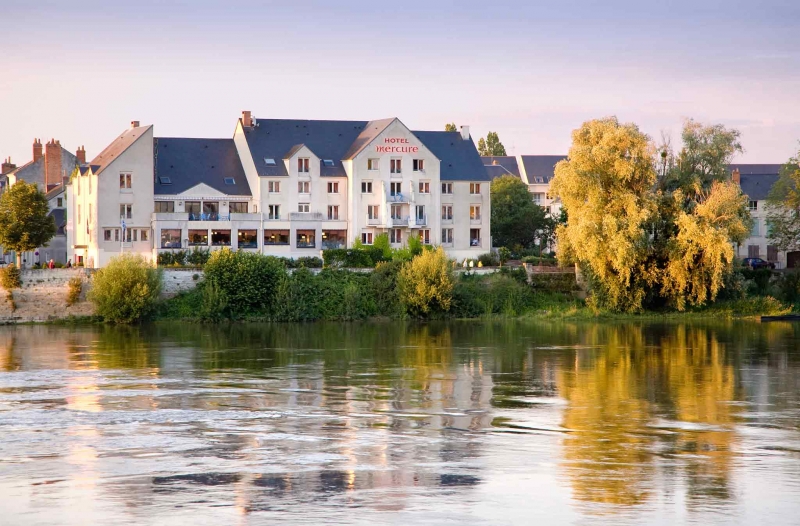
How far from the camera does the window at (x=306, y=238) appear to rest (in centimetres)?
8607

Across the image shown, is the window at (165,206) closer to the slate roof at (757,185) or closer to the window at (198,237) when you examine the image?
the window at (198,237)

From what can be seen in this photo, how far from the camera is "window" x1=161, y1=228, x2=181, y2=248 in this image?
82562 mm

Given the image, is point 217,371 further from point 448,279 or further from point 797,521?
point 448,279

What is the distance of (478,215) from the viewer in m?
92.8

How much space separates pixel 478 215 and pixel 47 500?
7412 centimetres

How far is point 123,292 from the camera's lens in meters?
69.9

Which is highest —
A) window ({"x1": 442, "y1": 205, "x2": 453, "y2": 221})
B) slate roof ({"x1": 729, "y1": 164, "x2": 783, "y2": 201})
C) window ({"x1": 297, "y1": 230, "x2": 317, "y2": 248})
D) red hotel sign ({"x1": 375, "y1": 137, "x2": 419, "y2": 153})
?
red hotel sign ({"x1": 375, "y1": 137, "x2": 419, "y2": 153})

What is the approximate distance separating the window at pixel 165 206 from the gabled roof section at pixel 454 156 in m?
22.3

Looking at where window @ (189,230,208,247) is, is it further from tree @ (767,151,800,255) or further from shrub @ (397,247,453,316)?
tree @ (767,151,800,255)

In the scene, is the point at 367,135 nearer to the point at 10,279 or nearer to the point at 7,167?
the point at 10,279

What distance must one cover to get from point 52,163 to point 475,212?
50.7 meters

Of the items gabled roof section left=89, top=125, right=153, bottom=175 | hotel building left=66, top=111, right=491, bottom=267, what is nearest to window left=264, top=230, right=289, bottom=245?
hotel building left=66, top=111, right=491, bottom=267

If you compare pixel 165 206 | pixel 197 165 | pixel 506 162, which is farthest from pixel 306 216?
pixel 506 162

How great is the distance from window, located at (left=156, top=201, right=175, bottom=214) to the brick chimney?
35.1 metres
